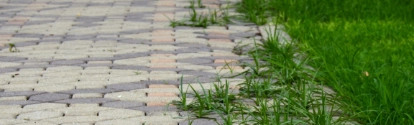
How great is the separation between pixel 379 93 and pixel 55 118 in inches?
63.1

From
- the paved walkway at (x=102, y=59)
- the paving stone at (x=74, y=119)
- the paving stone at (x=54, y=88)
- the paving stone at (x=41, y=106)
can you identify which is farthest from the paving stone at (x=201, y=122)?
the paving stone at (x=54, y=88)

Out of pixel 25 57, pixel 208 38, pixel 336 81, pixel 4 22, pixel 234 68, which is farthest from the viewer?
pixel 4 22

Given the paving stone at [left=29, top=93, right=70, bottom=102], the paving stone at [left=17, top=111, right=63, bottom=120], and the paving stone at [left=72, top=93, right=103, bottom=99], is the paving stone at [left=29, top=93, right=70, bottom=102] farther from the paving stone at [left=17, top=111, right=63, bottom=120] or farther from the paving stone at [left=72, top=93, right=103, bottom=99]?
the paving stone at [left=17, top=111, right=63, bottom=120]

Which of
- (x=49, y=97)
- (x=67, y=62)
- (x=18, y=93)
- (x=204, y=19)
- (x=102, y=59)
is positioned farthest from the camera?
(x=204, y=19)

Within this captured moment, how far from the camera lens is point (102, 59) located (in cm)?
638

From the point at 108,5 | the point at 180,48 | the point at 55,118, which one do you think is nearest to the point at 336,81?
the point at 55,118

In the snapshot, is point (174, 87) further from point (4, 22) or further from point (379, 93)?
point (4, 22)

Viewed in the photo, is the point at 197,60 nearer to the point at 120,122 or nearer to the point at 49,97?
the point at 49,97

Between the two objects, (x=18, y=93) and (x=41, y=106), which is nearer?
(x=41, y=106)

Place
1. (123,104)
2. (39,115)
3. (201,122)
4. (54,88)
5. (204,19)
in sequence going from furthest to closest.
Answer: (204,19), (54,88), (123,104), (39,115), (201,122)

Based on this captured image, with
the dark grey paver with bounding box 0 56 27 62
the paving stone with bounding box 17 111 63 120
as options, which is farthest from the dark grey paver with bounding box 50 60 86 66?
the paving stone with bounding box 17 111 63 120

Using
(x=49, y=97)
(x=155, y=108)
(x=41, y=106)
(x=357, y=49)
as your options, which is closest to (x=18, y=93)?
(x=49, y=97)

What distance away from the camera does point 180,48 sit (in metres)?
6.82

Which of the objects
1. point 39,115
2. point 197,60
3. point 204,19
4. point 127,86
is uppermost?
point 39,115
